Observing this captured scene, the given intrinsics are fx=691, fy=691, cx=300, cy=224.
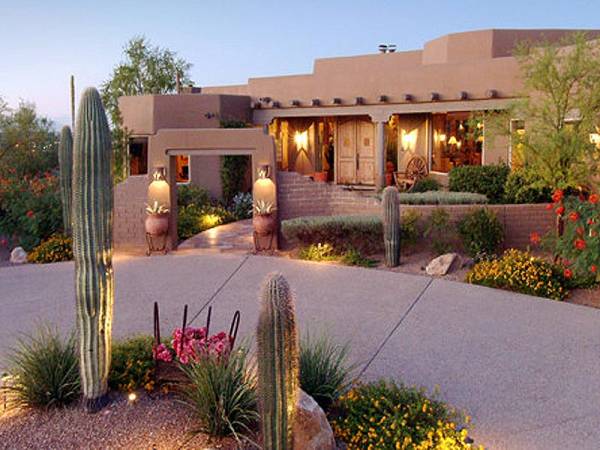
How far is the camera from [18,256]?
13.8 meters

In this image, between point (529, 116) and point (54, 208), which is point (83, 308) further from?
point (54, 208)

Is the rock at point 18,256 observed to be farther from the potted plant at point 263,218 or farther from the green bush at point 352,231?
the green bush at point 352,231

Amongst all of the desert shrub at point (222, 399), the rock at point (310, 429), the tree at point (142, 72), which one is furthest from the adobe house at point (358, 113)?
the rock at point (310, 429)

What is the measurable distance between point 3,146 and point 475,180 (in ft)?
45.6

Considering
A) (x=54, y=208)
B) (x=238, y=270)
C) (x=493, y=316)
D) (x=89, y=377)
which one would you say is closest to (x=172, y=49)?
(x=54, y=208)

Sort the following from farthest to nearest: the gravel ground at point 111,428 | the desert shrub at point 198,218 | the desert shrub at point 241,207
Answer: the desert shrub at point 241,207 < the desert shrub at point 198,218 < the gravel ground at point 111,428

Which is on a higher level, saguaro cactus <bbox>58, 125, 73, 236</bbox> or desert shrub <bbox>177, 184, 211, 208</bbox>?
saguaro cactus <bbox>58, 125, 73, 236</bbox>

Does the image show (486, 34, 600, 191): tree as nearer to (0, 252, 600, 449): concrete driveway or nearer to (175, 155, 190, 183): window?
(0, 252, 600, 449): concrete driveway

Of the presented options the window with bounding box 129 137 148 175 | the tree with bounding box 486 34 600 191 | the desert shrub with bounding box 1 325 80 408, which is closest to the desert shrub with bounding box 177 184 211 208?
the window with bounding box 129 137 148 175

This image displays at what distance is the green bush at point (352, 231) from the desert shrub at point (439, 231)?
252 mm

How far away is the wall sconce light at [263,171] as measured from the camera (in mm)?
13672

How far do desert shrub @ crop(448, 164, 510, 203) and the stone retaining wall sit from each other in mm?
2207

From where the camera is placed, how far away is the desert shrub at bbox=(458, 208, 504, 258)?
483 inches

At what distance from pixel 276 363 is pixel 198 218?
12.2 metres
